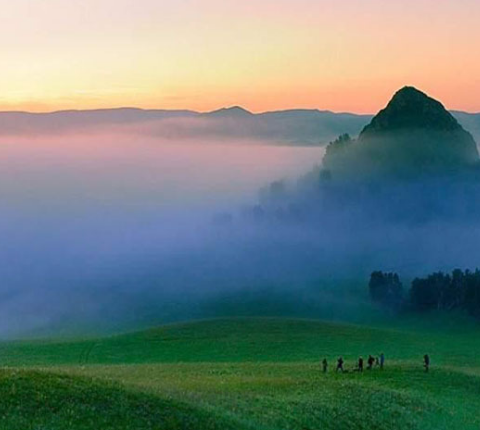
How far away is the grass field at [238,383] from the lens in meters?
44.1

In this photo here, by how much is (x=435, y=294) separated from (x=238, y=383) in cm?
11295

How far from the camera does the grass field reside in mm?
44062

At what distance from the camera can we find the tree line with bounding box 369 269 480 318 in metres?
163

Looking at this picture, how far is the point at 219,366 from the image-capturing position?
81375 millimetres

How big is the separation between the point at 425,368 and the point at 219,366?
852 inches

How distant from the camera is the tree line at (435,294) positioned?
163 m

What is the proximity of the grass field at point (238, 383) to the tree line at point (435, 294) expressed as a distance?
34.0m

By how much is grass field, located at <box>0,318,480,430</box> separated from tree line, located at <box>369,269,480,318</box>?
34.0 meters

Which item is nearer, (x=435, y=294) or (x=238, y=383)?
(x=238, y=383)

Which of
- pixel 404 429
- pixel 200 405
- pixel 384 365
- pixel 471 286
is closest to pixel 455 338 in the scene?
pixel 471 286

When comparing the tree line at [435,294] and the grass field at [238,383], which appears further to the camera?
the tree line at [435,294]

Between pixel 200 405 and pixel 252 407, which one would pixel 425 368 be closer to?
pixel 252 407

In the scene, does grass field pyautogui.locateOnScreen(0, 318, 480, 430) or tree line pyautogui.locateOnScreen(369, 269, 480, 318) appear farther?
tree line pyautogui.locateOnScreen(369, 269, 480, 318)

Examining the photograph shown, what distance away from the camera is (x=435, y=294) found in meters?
169
